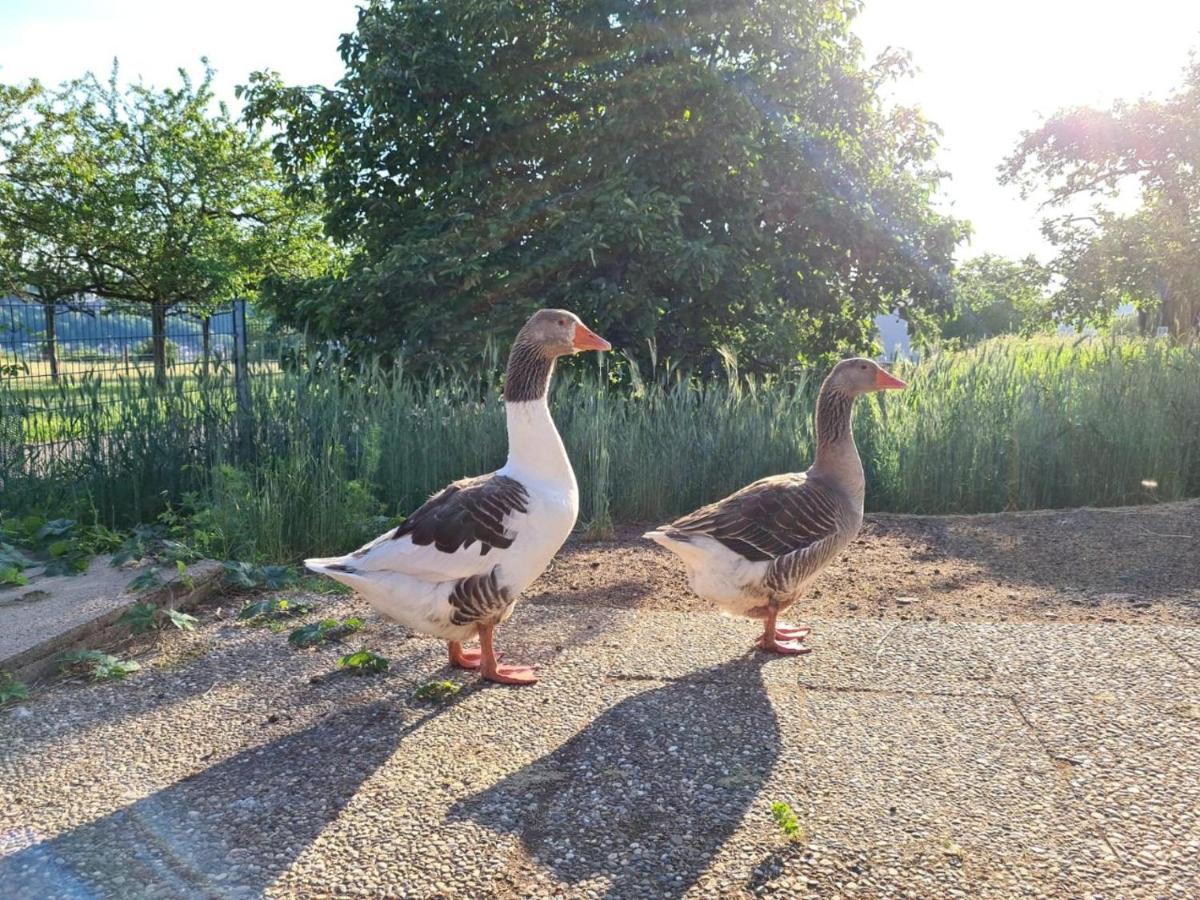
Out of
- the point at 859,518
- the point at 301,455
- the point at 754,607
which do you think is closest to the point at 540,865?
the point at 754,607

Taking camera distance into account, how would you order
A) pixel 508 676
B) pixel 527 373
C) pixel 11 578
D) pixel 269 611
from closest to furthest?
pixel 508 676 < pixel 527 373 < pixel 269 611 < pixel 11 578

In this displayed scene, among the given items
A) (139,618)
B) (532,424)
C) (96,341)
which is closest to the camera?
(532,424)

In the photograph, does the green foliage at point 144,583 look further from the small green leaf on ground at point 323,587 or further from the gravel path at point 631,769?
the small green leaf on ground at point 323,587

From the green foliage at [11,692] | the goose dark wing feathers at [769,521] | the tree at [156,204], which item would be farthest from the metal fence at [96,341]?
the tree at [156,204]

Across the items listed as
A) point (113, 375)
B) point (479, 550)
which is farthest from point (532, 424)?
point (113, 375)

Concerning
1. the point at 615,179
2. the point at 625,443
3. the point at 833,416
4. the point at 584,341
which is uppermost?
the point at 615,179

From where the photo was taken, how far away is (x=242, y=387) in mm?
7273

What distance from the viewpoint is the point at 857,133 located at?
448 inches

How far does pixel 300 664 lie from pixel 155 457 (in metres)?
3.64

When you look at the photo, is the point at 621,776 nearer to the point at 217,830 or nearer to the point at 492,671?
the point at 492,671

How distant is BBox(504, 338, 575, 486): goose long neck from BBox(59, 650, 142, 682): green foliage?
1974mm

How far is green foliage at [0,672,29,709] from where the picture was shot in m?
3.61

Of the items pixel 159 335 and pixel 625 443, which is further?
pixel 159 335

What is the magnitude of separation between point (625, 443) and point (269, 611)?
3207mm
